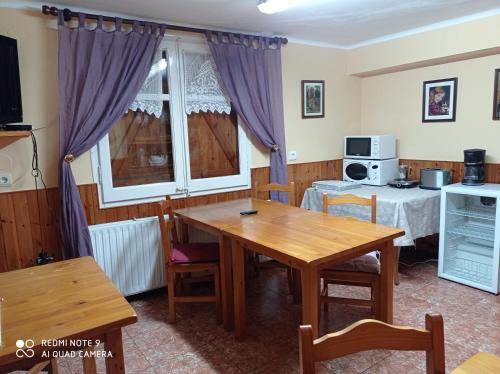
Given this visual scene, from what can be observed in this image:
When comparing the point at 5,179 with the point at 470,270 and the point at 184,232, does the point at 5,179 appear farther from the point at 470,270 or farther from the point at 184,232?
the point at 470,270

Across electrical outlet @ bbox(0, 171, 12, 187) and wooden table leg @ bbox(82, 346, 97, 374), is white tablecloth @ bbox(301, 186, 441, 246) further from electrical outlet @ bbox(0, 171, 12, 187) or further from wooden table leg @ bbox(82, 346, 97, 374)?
electrical outlet @ bbox(0, 171, 12, 187)

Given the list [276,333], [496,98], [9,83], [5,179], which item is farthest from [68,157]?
[496,98]

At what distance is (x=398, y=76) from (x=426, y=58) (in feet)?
1.79

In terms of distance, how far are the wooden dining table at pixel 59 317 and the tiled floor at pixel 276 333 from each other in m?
0.77

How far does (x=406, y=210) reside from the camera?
119 inches

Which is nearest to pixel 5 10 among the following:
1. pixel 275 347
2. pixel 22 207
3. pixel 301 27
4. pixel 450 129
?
pixel 22 207

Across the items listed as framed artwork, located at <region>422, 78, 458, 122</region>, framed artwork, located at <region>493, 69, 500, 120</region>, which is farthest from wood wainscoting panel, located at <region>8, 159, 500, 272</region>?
framed artwork, located at <region>493, 69, 500, 120</region>

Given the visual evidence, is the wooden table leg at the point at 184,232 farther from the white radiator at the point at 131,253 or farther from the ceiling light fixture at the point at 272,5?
the ceiling light fixture at the point at 272,5

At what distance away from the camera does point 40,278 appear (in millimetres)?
1557

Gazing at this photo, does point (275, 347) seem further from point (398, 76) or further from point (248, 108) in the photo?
point (398, 76)

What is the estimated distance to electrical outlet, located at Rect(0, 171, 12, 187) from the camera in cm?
247

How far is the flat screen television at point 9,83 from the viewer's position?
2213mm

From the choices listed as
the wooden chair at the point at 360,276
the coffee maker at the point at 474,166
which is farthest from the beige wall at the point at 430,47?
the wooden chair at the point at 360,276

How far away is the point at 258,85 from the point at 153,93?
3.21ft
